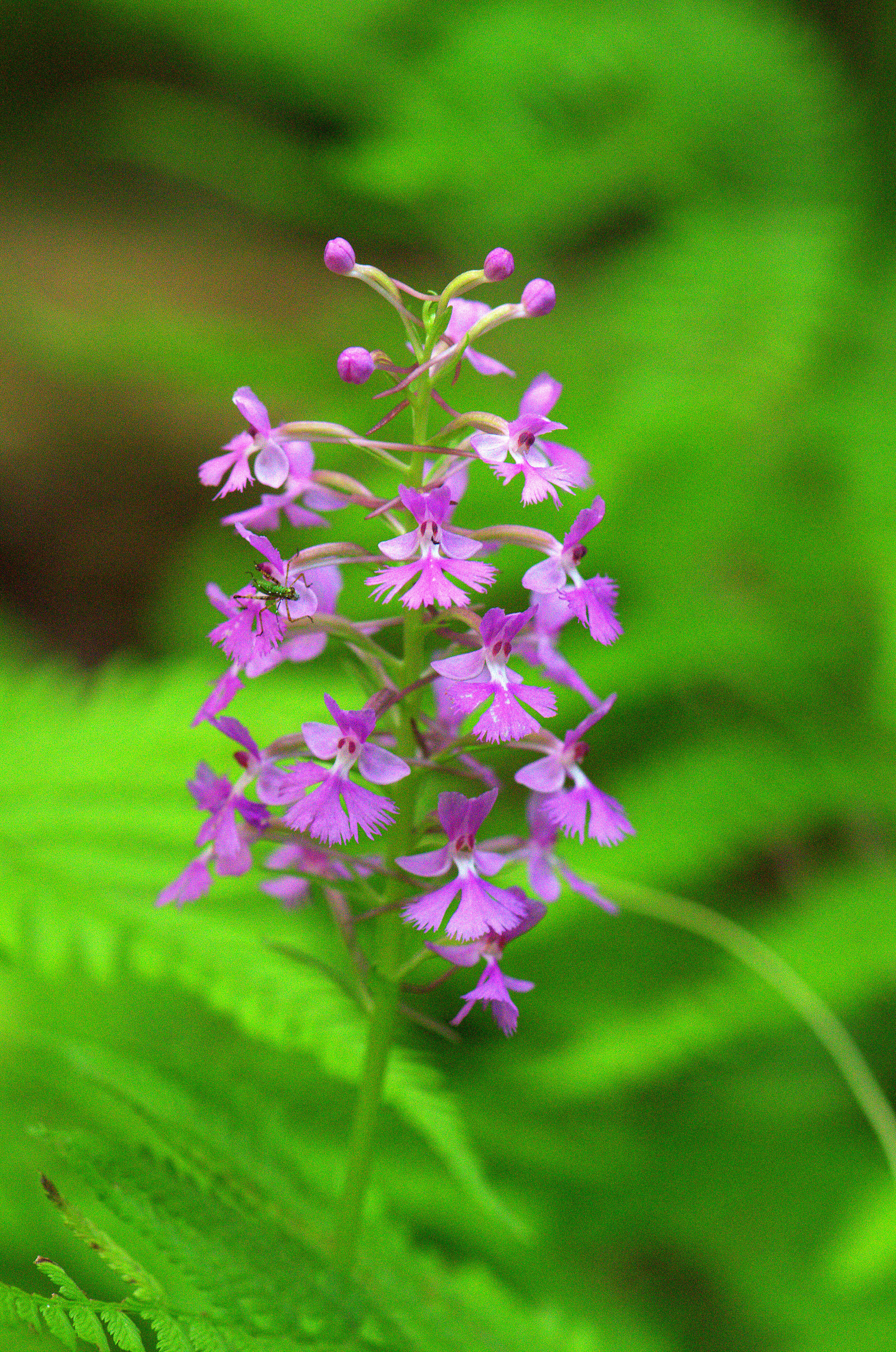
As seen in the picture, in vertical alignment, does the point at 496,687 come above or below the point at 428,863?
above

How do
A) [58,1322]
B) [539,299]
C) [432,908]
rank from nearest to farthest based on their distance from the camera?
1. [58,1322]
2. [432,908]
3. [539,299]

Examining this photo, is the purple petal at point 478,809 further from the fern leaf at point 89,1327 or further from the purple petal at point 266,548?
the fern leaf at point 89,1327

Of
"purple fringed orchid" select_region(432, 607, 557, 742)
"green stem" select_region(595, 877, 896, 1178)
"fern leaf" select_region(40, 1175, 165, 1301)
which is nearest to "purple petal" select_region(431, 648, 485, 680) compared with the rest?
"purple fringed orchid" select_region(432, 607, 557, 742)

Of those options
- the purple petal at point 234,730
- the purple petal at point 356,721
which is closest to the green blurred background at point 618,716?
the purple petal at point 234,730

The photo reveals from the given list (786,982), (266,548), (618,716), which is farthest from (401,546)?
(618,716)

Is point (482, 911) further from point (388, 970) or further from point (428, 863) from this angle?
point (388, 970)

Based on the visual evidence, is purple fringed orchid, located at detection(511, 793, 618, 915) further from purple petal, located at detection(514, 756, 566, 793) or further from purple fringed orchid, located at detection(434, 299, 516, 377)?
purple fringed orchid, located at detection(434, 299, 516, 377)

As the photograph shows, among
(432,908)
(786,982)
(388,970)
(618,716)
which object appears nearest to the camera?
(432,908)
